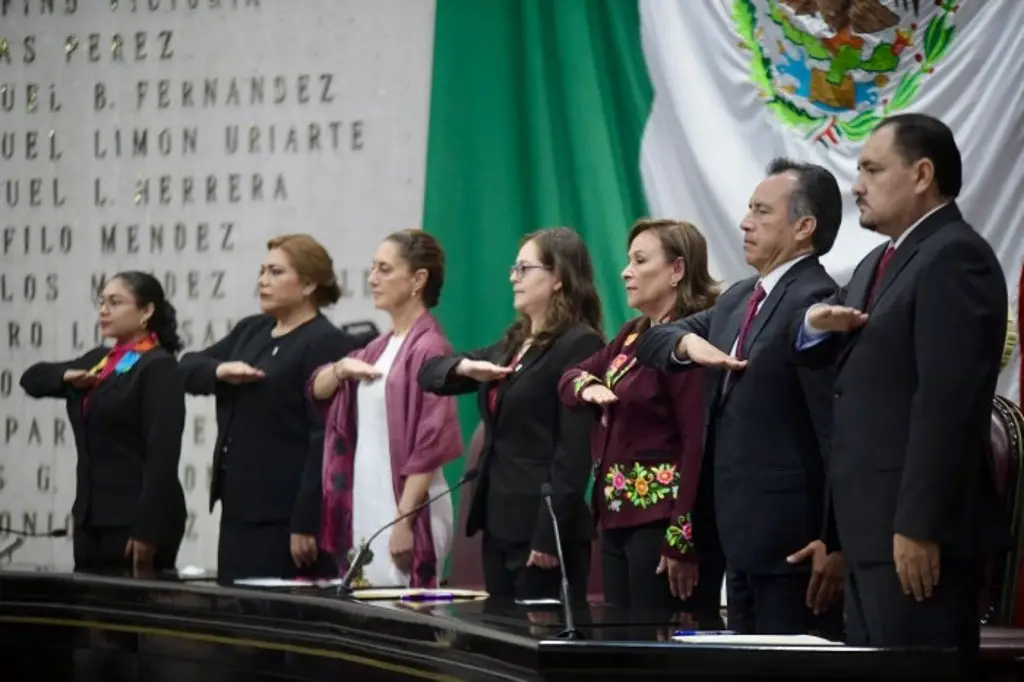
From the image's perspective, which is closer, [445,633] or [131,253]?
[445,633]

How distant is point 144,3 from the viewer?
6754 millimetres

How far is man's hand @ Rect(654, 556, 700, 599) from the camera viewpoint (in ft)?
11.8

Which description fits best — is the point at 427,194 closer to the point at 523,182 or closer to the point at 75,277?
the point at 523,182

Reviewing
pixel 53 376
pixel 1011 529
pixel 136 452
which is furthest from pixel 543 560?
pixel 53 376

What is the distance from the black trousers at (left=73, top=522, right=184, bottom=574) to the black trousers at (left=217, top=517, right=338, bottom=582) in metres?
0.30

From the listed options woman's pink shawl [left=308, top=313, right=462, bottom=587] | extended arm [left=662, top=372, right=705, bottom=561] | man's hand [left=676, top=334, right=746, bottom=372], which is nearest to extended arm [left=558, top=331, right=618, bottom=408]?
extended arm [left=662, top=372, right=705, bottom=561]

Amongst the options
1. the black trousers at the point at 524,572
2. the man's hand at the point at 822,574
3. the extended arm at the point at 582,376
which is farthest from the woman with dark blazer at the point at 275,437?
the man's hand at the point at 822,574

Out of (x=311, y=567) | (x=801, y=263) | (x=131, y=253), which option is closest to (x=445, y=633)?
(x=801, y=263)

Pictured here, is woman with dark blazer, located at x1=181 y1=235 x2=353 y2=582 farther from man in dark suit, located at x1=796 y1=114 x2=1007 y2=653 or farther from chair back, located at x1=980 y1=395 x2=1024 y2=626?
man in dark suit, located at x1=796 y1=114 x2=1007 y2=653

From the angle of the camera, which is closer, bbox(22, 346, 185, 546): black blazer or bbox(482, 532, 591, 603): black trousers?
bbox(482, 532, 591, 603): black trousers

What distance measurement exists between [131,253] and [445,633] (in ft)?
12.9

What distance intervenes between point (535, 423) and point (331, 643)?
80 cm

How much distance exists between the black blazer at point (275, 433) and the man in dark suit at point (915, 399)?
84.0 inches

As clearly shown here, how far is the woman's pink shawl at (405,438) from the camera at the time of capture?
456 centimetres
